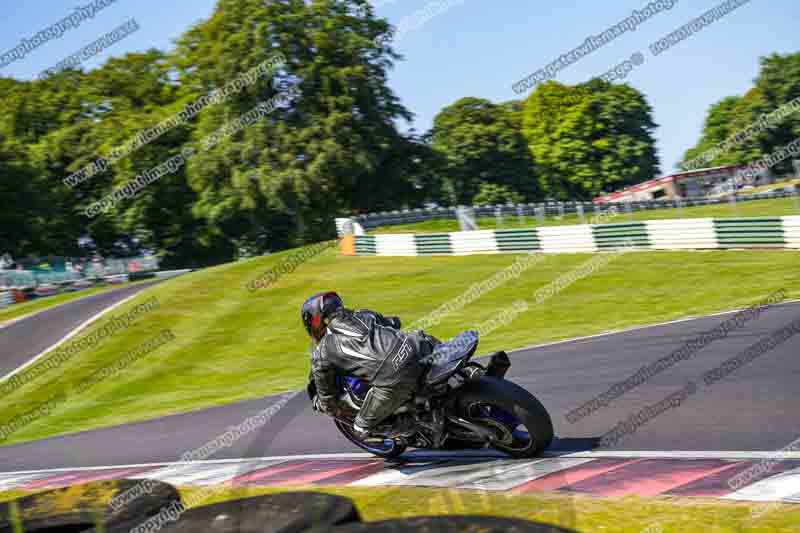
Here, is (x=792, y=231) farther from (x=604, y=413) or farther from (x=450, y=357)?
(x=450, y=357)

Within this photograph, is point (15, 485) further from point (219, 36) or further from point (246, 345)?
point (219, 36)

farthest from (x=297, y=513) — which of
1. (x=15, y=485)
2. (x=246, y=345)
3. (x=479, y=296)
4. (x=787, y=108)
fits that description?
(x=787, y=108)

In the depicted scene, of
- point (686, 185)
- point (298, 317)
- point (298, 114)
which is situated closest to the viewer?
point (298, 317)

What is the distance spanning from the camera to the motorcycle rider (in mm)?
6293

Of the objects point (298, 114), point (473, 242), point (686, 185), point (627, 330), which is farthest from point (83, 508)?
point (686, 185)

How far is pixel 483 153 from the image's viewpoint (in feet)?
220

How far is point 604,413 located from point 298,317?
13824 mm

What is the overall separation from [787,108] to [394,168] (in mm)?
39010

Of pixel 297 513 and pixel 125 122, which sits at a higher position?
pixel 125 122

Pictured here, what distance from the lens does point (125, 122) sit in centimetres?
5566

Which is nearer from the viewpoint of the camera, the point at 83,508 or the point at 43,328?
the point at 83,508

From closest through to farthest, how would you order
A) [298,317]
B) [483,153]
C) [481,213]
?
[298,317] < [481,213] < [483,153]

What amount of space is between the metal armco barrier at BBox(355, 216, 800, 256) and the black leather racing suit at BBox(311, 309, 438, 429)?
636 inches

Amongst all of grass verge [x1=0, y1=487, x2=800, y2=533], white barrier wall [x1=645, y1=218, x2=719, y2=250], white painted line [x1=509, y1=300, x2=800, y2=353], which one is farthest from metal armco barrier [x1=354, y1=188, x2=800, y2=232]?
grass verge [x1=0, y1=487, x2=800, y2=533]
